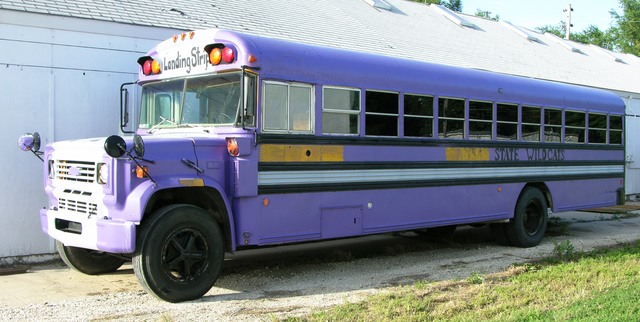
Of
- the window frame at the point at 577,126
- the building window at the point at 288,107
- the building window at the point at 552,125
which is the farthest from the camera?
the window frame at the point at 577,126

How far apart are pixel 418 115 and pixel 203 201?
3066mm

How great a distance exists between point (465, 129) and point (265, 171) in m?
3.41

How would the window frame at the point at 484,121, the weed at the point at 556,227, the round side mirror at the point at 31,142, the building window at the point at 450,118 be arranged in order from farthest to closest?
the weed at the point at 556,227 < the window frame at the point at 484,121 < the building window at the point at 450,118 < the round side mirror at the point at 31,142

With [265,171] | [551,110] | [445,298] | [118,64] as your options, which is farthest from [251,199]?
[551,110]

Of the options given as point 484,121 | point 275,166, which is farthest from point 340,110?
point 484,121

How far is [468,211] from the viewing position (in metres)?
8.55

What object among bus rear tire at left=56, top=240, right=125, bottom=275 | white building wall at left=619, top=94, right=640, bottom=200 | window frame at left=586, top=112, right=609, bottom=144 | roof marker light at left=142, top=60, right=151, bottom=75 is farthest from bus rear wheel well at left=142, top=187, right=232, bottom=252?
white building wall at left=619, top=94, right=640, bottom=200

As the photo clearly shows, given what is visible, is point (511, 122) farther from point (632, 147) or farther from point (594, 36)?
point (594, 36)

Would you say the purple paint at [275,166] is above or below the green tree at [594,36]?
below

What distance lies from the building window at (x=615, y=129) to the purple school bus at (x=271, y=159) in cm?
275

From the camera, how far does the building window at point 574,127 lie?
10203 millimetres

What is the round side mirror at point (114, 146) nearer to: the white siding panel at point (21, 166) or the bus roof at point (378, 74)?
the bus roof at point (378, 74)

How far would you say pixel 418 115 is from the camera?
25.8 ft

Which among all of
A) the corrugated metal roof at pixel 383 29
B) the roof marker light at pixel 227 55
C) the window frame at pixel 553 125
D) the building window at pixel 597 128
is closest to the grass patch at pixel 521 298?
the roof marker light at pixel 227 55
